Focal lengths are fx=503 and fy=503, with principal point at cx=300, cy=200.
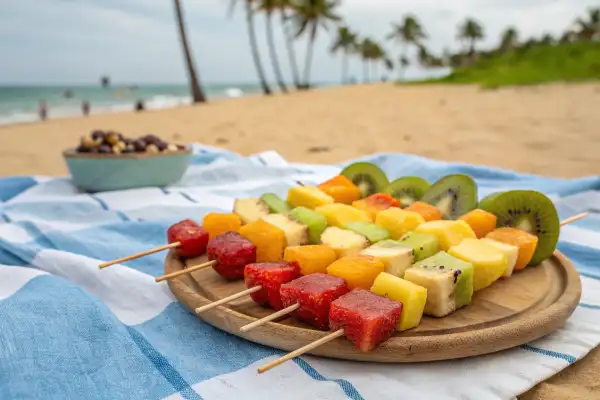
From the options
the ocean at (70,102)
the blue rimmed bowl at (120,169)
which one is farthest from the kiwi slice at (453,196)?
the ocean at (70,102)

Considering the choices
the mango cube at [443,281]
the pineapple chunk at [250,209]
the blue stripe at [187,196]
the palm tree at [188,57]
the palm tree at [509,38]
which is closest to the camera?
the mango cube at [443,281]

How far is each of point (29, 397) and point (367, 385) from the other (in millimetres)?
808

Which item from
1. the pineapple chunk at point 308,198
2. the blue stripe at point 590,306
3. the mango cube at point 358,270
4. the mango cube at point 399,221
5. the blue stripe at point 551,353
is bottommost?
the blue stripe at point 590,306

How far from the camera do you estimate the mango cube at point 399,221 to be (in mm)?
1788

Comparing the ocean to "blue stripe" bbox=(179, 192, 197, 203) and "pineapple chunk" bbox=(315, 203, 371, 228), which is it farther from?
"pineapple chunk" bbox=(315, 203, 371, 228)

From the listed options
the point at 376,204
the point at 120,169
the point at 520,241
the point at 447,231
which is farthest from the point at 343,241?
the point at 120,169

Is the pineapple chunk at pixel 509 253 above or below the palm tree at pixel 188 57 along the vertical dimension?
below

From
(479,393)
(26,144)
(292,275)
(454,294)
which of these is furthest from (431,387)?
(26,144)

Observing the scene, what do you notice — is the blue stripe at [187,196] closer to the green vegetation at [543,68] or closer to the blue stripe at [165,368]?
the blue stripe at [165,368]

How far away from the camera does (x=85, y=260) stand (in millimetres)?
1962

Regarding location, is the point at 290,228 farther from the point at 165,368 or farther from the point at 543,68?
the point at 543,68

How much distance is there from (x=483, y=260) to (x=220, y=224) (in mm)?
934

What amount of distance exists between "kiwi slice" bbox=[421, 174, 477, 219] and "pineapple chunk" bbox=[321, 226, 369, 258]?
53 centimetres

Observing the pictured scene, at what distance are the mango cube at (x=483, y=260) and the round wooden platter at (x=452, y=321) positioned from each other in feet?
0.14
